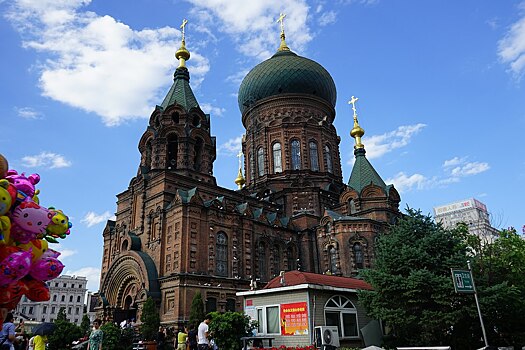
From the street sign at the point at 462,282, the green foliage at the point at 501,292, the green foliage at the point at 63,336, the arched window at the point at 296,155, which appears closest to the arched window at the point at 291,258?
the arched window at the point at 296,155

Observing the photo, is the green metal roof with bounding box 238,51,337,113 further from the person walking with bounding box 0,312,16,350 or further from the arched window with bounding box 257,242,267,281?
the person walking with bounding box 0,312,16,350

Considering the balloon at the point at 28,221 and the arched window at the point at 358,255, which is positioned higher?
the arched window at the point at 358,255

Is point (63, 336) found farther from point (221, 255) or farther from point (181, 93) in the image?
point (181, 93)

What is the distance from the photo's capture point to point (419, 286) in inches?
584

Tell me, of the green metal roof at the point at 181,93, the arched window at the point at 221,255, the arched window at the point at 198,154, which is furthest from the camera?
the green metal roof at the point at 181,93

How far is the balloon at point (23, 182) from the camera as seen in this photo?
5477 millimetres

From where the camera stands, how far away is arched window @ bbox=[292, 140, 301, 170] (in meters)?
38.1

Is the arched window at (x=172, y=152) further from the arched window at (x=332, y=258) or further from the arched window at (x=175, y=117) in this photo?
the arched window at (x=332, y=258)

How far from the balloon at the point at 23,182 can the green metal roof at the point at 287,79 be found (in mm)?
34439

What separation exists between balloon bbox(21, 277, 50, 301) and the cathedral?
16.3 metres

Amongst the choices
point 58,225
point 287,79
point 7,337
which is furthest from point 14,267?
point 287,79

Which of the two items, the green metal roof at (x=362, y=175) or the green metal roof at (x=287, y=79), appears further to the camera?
the green metal roof at (x=287, y=79)

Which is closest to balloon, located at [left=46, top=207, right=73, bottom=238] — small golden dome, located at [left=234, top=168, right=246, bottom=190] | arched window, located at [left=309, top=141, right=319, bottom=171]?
arched window, located at [left=309, top=141, right=319, bottom=171]

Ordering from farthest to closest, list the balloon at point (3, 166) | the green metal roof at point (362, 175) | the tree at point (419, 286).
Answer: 1. the green metal roof at point (362, 175)
2. the tree at point (419, 286)
3. the balloon at point (3, 166)
